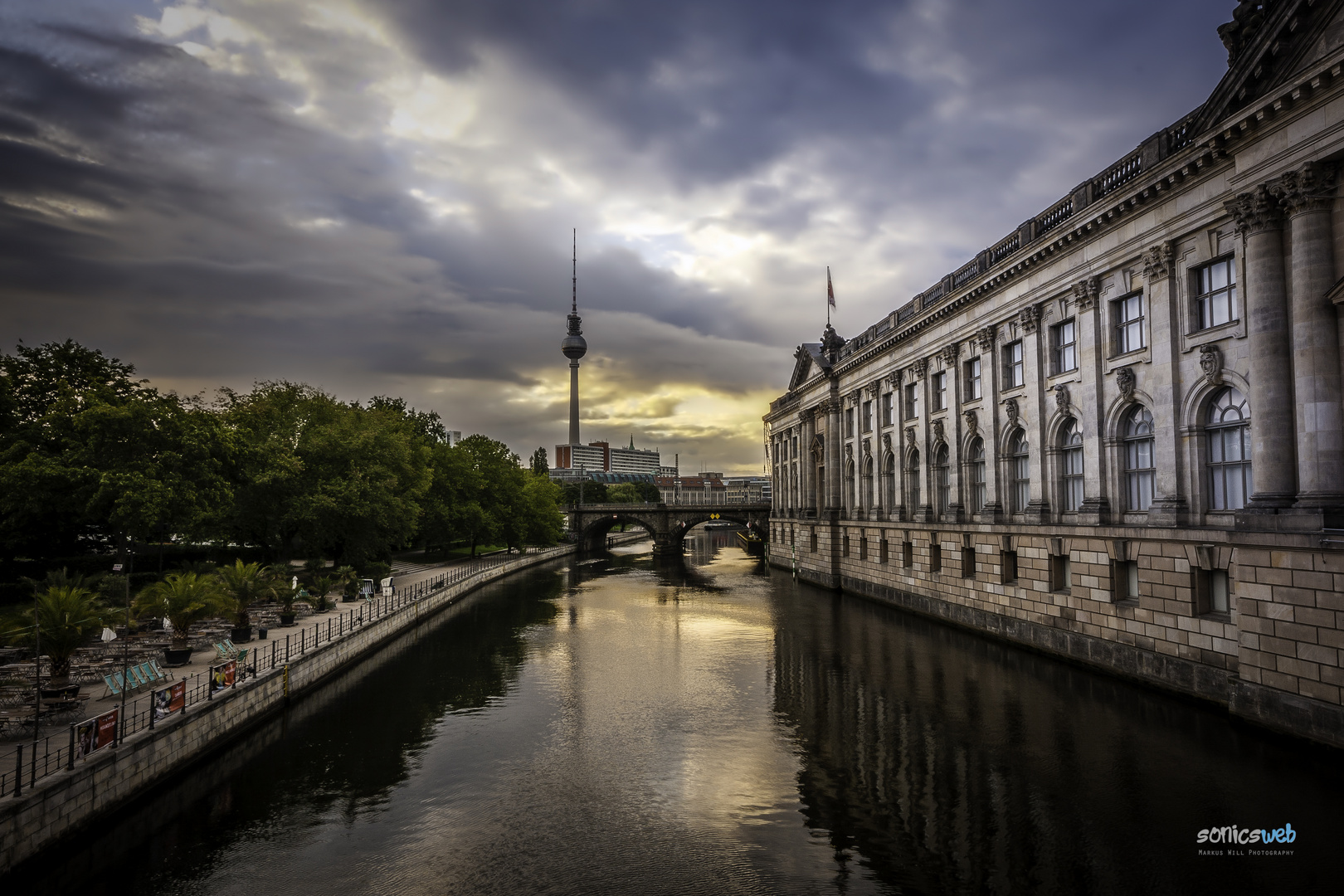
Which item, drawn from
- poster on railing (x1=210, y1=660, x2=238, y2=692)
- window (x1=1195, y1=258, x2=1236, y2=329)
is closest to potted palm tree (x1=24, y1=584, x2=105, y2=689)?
poster on railing (x1=210, y1=660, x2=238, y2=692)

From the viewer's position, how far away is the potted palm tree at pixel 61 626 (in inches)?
795

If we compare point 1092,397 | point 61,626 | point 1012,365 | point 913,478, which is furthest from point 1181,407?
point 61,626

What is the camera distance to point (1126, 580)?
92.0ft

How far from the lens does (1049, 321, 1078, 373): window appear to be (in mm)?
32594

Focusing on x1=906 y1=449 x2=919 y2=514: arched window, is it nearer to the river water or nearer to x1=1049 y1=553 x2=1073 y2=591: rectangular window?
x1=1049 y1=553 x2=1073 y2=591: rectangular window

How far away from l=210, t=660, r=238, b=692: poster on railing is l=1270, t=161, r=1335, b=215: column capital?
3394cm

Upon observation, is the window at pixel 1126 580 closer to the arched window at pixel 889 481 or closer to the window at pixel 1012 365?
the window at pixel 1012 365

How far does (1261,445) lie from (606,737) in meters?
21.3

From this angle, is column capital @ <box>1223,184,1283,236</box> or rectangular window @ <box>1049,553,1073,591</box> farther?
rectangular window @ <box>1049,553,1073,591</box>

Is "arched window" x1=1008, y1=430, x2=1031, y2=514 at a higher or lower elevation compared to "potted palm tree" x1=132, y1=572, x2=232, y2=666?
higher

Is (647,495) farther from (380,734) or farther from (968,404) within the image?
(380,734)

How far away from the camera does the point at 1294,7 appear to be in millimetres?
19688

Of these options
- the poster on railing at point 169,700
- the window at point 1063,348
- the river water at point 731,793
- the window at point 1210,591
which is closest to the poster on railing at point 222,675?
the poster on railing at point 169,700

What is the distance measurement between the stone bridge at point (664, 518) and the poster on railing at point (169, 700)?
81.8 metres
